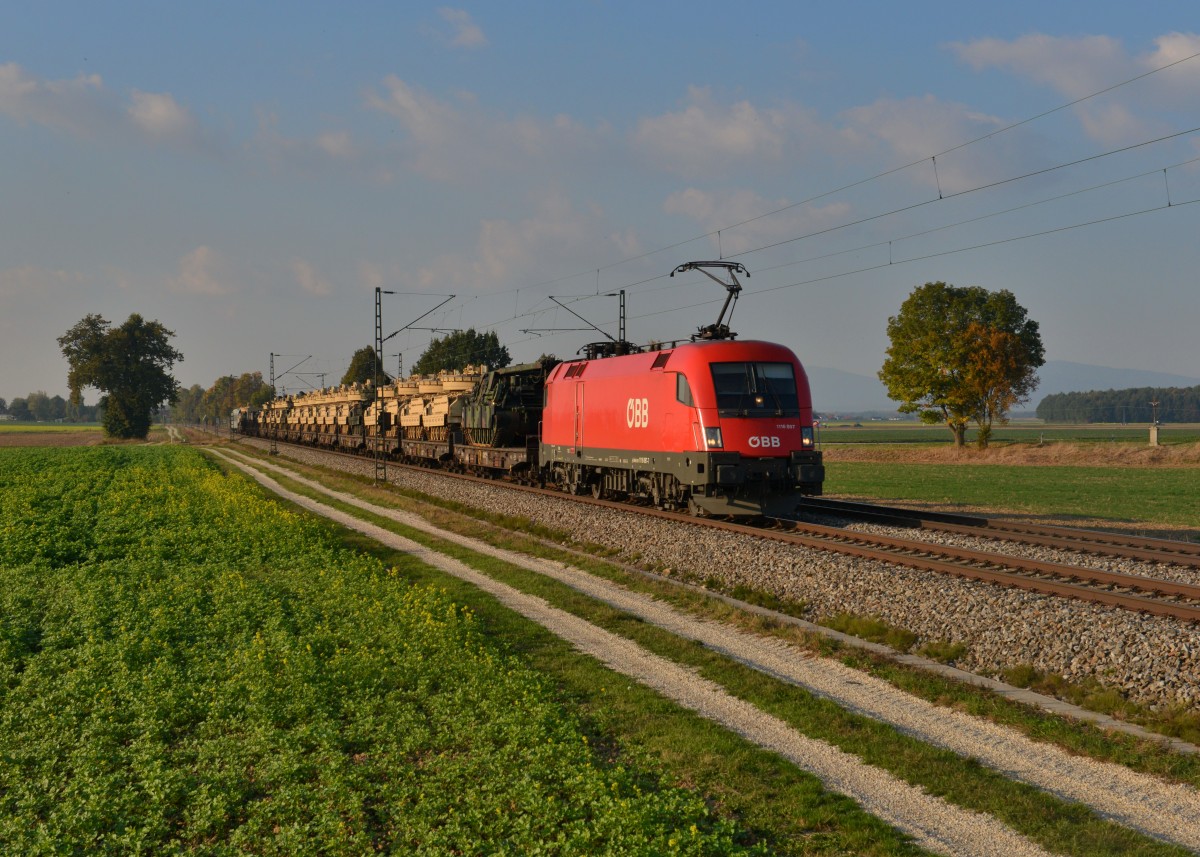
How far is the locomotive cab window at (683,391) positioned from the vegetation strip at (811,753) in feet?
27.9

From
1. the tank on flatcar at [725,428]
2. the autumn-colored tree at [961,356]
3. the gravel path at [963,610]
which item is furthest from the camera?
the autumn-colored tree at [961,356]

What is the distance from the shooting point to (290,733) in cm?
845

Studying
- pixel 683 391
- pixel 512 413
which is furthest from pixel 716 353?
pixel 512 413

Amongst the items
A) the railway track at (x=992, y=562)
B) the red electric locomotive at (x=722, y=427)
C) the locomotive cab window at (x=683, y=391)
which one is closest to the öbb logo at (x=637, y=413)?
the red electric locomotive at (x=722, y=427)

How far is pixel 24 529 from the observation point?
22.6 meters

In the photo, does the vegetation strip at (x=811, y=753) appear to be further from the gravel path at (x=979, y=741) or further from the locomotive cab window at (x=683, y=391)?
the locomotive cab window at (x=683, y=391)

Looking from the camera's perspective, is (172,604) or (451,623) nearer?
(451,623)

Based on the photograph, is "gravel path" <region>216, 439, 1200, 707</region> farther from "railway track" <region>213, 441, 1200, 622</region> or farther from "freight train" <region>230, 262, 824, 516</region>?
"freight train" <region>230, 262, 824, 516</region>

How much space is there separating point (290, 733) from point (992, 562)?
12088 mm

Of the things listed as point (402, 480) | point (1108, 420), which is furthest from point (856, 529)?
point (1108, 420)

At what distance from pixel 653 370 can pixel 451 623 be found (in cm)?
1249

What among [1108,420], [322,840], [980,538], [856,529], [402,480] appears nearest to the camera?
[322,840]

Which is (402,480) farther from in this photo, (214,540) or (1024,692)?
(1024,692)

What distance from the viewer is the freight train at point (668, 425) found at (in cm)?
2128
